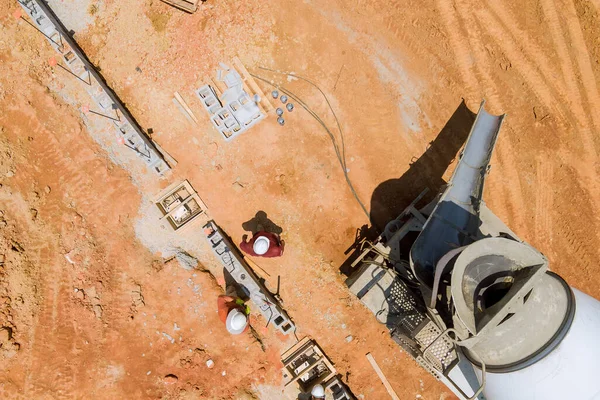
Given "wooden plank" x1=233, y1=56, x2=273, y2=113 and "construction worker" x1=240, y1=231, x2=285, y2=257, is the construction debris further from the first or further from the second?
"construction worker" x1=240, y1=231, x2=285, y2=257

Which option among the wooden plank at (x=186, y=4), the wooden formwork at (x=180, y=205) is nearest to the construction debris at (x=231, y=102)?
the wooden plank at (x=186, y=4)

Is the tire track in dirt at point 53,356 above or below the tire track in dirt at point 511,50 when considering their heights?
above

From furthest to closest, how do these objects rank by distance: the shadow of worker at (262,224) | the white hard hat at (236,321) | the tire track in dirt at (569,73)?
1. the tire track in dirt at (569,73)
2. the shadow of worker at (262,224)
3. the white hard hat at (236,321)

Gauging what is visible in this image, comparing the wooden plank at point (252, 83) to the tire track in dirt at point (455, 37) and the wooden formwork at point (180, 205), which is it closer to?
the wooden formwork at point (180, 205)

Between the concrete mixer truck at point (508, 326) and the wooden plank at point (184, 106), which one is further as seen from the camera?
the wooden plank at point (184, 106)

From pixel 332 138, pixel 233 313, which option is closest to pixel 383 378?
pixel 233 313

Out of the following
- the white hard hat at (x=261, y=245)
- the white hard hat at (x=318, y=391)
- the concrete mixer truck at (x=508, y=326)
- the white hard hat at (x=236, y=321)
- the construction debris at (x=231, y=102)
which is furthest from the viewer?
the construction debris at (x=231, y=102)

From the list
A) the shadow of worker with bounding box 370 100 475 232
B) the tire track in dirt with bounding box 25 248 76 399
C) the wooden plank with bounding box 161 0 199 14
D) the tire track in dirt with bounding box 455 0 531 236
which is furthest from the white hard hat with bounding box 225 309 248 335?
the wooden plank with bounding box 161 0 199 14

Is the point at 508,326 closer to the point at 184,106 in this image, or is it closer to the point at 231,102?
the point at 231,102
